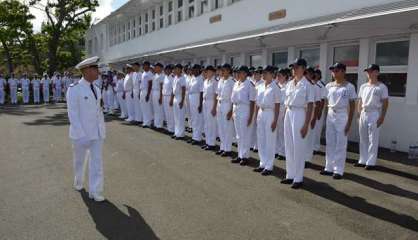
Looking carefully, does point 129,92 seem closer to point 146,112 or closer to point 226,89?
point 146,112

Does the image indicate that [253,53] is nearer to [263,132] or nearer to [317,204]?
[263,132]

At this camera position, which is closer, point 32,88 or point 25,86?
point 25,86

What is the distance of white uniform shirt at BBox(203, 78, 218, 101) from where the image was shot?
34.3ft

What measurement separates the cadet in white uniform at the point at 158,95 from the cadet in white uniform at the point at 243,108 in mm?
5391

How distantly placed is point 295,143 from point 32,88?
2875 cm

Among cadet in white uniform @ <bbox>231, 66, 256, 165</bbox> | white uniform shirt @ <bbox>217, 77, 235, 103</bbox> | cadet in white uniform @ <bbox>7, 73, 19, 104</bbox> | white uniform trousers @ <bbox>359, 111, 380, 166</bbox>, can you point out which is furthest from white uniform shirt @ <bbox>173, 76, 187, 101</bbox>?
cadet in white uniform @ <bbox>7, 73, 19, 104</bbox>

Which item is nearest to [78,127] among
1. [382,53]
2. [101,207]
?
[101,207]

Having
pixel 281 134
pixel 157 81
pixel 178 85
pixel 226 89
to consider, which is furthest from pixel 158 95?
pixel 281 134

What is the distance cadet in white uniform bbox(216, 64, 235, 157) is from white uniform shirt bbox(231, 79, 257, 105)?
72cm

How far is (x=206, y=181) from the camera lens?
23.5ft

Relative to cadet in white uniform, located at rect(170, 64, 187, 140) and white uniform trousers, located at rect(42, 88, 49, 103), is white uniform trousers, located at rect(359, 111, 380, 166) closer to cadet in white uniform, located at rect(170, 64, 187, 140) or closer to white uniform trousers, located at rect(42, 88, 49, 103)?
cadet in white uniform, located at rect(170, 64, 187, 140)

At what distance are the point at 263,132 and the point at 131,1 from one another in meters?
22.9

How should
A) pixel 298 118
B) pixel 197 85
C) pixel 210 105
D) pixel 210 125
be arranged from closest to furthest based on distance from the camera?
pixel 298 118, pixel 210 125, pixel 210 105, pixel 197 85

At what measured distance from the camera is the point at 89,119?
5984 millimetres
